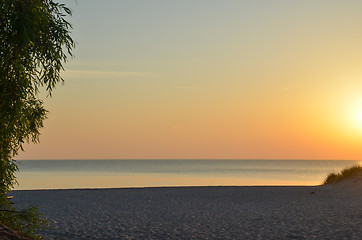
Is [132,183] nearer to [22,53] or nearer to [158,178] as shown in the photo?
[158,178]

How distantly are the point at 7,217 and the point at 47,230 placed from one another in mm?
4282

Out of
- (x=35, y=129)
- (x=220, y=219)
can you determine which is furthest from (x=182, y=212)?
(x=35, y=129)

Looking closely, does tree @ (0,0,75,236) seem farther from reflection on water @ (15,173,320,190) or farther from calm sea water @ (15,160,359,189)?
reflection on water @ (15,173,320,190)

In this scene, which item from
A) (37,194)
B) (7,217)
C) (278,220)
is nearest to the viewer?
(7,217)

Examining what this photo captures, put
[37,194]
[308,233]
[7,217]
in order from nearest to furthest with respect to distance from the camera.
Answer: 1. [7,217]
2. [308,233]
3. [37,194]

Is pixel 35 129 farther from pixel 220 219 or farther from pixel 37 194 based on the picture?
pixel 37 194

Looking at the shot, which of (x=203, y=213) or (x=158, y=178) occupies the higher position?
(x=158, y=178)

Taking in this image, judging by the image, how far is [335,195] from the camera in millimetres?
29469

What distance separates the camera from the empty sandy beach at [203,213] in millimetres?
17003

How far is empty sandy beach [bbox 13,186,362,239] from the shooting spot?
17.0m

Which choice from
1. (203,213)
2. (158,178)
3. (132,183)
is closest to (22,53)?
(203,213)

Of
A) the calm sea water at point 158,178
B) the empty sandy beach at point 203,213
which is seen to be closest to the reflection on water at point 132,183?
the calm sea water at point 158,178

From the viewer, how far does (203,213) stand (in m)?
22.6

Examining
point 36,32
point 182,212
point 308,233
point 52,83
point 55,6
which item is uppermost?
point 55,6
